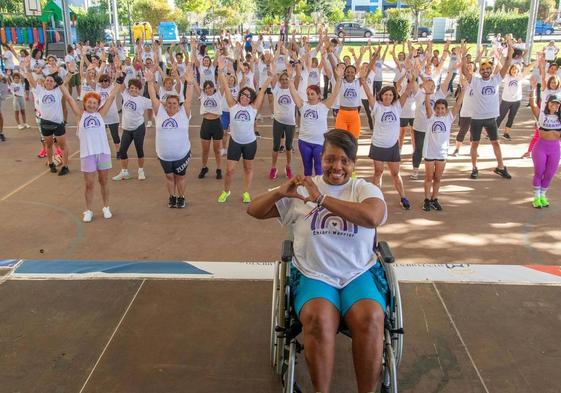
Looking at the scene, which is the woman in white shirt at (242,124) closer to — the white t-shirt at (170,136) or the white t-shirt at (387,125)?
the white t-shirt at (170,136)

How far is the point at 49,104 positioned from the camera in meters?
8.70

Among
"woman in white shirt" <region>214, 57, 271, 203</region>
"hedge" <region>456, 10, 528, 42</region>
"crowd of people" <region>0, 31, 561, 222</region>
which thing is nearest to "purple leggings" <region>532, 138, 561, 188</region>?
"crowd of people" <region>0, 31, 561, 222</region>

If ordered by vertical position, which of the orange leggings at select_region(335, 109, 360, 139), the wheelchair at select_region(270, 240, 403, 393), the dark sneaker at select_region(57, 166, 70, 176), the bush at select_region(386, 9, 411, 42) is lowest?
the dark sneaker at select_region(57, 166, 70, 176)

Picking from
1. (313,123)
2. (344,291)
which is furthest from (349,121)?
(344,291)

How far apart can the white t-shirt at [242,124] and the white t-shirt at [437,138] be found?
247cm

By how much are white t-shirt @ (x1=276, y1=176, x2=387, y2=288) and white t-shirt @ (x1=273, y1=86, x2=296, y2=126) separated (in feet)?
18.4

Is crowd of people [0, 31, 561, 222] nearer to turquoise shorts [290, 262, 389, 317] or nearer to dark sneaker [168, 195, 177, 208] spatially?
dark sneaker [168, 195, 177, 208]

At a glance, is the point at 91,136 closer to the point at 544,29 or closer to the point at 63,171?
the point at 63,171

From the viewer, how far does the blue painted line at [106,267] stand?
201 inches

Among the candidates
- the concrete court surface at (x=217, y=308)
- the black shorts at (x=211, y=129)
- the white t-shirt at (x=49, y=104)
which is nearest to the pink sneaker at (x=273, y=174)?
the black shorts at (x=211, y=129)

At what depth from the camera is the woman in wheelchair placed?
2.89m

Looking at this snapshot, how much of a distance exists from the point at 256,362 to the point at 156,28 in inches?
1756

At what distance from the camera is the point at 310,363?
2.88m

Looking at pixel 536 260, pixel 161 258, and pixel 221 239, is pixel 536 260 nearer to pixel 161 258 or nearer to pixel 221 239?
pixel 221 239
